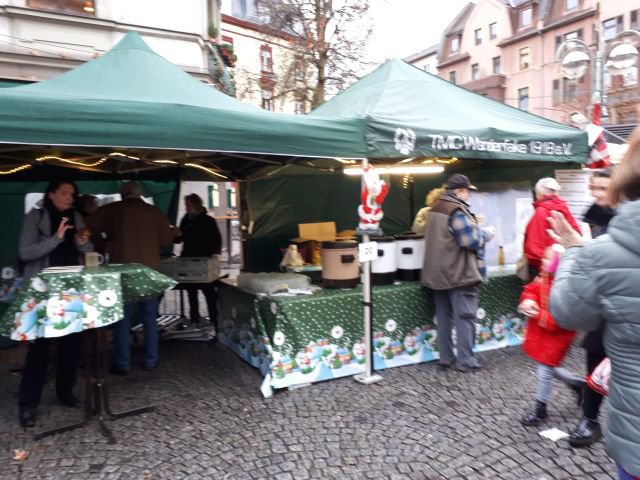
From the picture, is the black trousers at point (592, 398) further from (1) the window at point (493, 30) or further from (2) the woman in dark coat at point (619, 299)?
(1) the window at point (493, 30)

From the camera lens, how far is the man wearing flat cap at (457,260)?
4.27 m

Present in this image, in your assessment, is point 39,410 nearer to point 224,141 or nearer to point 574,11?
point 224,141

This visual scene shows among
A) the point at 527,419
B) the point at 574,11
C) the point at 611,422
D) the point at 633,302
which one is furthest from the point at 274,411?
the point at 574,11

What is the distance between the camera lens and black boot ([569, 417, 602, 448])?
3.04 metres

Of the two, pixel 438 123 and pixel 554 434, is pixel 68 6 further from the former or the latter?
pixel 554 434

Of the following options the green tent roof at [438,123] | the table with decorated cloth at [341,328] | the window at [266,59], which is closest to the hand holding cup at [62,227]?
the table with decorated cloth at [341,328]

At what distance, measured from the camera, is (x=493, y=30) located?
35.8m

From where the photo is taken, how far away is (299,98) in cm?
1488

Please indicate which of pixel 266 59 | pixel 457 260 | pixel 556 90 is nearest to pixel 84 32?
pixel 457 260

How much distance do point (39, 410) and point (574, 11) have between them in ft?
111

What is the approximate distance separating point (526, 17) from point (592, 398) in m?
36.4

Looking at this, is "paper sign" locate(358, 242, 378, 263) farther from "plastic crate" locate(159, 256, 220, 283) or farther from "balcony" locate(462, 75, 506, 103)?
"balcony" locate(462, 75, 506, 103)

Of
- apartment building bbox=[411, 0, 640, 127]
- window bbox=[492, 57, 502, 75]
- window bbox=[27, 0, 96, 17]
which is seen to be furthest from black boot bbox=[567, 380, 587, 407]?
window bbox=[492, 57, 502, 75]

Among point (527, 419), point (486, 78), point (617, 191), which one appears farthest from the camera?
point (486, 78)
